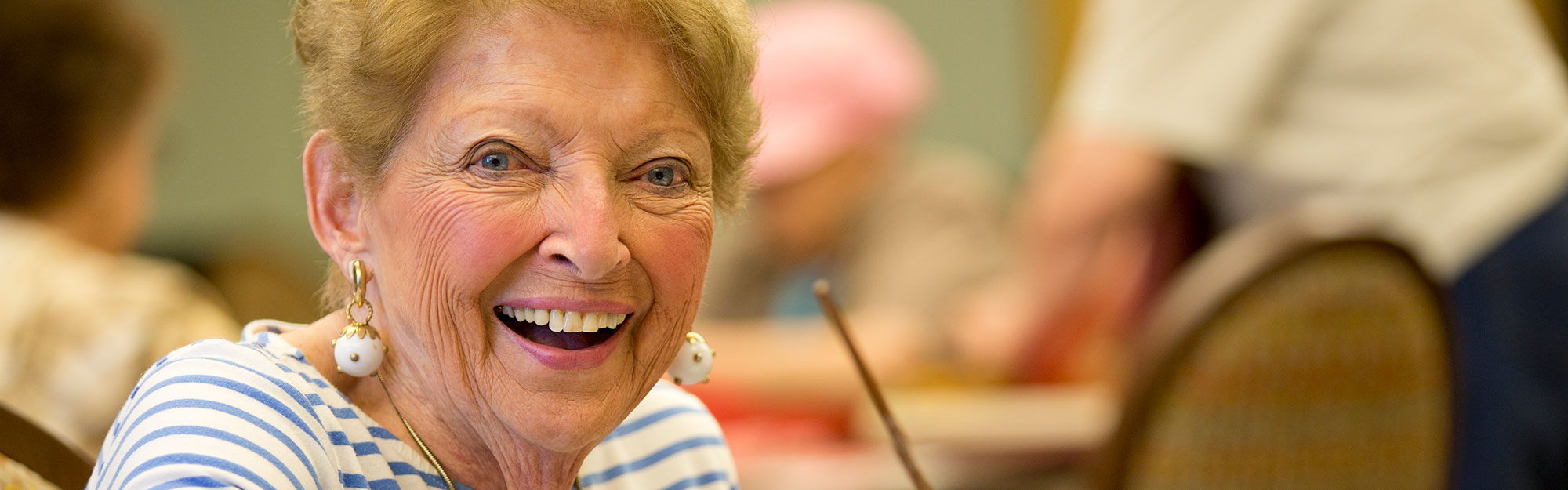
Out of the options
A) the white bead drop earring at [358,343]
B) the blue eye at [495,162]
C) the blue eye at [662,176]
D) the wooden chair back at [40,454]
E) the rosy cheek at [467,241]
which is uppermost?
the blue eye at [662,176]

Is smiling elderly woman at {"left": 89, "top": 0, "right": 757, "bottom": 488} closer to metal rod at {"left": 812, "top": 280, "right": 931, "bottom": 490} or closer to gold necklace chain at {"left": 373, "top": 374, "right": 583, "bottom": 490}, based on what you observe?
gold necklace chain at {"left": 373, "top": 374, "right": 583, "bottom": 490}

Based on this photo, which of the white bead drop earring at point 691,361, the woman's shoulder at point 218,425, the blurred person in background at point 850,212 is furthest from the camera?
the blurred person in background at point 850,212

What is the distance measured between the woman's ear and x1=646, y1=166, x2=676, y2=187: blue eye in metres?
0.20

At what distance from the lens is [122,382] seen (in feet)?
5.64

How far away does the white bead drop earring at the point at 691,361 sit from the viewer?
979 millimetres

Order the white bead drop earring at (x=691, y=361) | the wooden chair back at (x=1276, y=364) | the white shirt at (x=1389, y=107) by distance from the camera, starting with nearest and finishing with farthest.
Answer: the white bead drop earring at (x=691, y=361), the wooden chair back at (x=1276, y=364), the white shirt at (x=1389, y=107)

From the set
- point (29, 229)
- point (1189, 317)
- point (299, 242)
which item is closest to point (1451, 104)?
point (1189, 317)

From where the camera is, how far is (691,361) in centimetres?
98

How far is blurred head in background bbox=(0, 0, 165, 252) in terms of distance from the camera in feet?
5.88

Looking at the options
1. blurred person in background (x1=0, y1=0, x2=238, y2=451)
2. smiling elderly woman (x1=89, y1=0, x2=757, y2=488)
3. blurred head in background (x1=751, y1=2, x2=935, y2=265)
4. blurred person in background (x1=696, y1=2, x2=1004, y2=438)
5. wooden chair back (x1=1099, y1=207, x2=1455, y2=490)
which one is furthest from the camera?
blurred head in background (x1=751, y1=2, x2=935, y2=265)

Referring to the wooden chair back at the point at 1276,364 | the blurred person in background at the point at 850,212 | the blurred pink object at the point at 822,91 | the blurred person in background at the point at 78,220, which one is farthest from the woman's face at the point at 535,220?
the blurred pink object at the point at 822,91

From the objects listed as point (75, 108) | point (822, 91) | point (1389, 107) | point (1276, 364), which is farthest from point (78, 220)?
point (822, 91)

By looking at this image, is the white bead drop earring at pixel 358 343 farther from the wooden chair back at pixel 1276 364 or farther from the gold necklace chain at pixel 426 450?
the wooden chair back at pixel 1276 364

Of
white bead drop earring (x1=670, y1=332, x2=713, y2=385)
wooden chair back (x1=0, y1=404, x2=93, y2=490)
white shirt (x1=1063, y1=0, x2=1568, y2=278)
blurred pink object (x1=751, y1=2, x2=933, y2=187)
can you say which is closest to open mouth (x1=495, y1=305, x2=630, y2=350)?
white bead drop earring (x1=670, y1=332, x2=713, y2=385)
